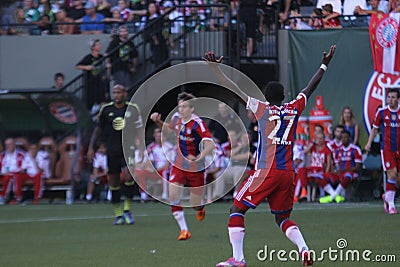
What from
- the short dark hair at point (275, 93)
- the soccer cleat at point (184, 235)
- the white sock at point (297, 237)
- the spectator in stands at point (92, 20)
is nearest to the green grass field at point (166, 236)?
the soccer cleat at point (184, 235)

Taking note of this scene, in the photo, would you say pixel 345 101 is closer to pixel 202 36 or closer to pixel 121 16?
pixel 202 36

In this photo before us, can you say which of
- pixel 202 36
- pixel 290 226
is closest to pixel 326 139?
pixel 202 36

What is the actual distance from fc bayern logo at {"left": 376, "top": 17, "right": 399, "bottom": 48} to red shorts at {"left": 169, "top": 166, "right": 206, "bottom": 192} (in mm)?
7614

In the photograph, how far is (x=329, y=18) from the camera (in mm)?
21312

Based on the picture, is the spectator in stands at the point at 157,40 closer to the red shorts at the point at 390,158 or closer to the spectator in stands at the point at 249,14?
the spectator in stands at the point at 249,14

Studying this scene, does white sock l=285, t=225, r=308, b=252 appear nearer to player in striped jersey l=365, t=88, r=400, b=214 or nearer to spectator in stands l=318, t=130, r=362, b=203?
player in striped jersey l=365, t=88, r=400, b=214

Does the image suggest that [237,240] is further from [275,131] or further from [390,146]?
[390,146]

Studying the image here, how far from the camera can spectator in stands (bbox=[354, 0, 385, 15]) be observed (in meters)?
20.7

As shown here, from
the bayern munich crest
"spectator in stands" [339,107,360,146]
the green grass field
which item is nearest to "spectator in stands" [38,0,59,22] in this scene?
the bayern munich crest

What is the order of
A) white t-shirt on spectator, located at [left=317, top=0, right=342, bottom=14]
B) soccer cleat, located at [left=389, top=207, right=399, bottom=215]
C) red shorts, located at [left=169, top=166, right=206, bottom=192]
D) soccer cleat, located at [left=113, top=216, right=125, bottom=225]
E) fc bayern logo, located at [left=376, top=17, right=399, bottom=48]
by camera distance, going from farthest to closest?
white t-shirt on spectator, located at [left=317, top=0, right=342, bottom=14]
fc bayern logo, located at [left=376, top=17, right=399, bottom=48]
soccer cleat, located at [left=389, top=207, right=399, bottom=215]
soccer cleat, located at [left=113, top=216, right=125, bottom=225]
red shorts, located at [left=169, top=166, right=206, bottom=192]

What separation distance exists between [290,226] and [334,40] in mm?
11675

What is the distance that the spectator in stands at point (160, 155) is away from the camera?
21.4 m

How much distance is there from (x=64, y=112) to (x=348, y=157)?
672 centimetres

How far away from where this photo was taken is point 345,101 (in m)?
20.9
